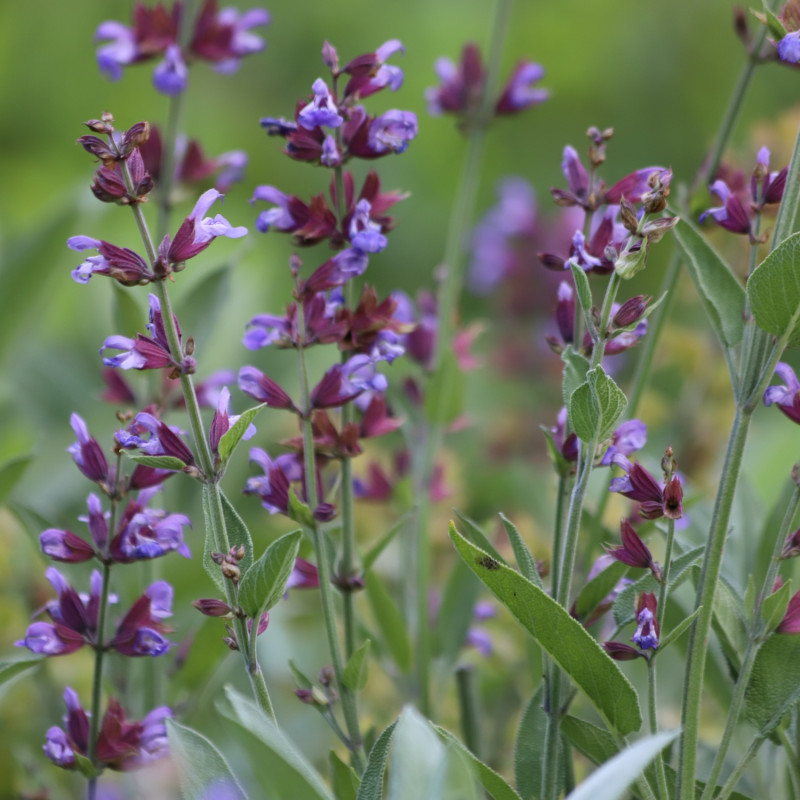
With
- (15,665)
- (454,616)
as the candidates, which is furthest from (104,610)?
(454,616)

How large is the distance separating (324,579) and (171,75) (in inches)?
15.9

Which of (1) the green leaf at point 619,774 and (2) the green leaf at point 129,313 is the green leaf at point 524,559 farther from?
(2) the green leaf at point 129,313

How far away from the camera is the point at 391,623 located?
717 mm

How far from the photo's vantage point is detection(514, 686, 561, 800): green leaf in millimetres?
559

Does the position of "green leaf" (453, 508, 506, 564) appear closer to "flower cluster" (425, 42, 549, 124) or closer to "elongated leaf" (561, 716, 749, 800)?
"elongated leaf" (561, 716, 749, 800)

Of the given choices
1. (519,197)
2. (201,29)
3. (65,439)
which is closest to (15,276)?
(65,439)

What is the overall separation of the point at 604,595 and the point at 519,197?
823mm

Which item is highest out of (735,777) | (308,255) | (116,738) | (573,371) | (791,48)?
(791,48)

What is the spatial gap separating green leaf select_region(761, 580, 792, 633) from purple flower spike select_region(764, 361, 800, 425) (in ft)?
0.27

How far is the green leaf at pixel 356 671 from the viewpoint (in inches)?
21.1

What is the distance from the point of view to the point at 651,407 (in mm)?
1259

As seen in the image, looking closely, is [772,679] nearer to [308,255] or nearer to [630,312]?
[630,312]

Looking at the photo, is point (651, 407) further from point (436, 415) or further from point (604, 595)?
point (604, 595)

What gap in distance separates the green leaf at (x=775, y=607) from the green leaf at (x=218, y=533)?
240mm
